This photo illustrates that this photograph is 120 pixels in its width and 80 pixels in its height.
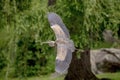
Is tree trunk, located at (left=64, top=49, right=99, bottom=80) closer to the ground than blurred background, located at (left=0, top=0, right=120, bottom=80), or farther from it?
closer to the ground

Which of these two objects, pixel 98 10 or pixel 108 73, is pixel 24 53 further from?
pixel 108 73

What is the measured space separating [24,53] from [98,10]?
6.45 ft

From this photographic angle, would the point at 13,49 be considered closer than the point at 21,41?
Yes

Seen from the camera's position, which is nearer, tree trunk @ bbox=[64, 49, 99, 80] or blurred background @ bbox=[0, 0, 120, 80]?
blurred background @ bbox=[0, 0, 120, 80]

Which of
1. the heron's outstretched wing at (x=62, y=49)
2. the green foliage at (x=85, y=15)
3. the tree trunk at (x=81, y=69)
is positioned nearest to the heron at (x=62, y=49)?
the heron's outstretched wing at (x=62, y=49)

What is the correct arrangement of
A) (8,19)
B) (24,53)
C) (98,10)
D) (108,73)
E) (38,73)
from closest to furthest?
(98,10) < (8,19) < (24,53) < (38,73) < (108,73)

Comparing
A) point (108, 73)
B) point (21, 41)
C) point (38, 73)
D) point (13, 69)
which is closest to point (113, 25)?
point (21, 41)

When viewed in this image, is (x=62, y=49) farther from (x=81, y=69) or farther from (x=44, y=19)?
(x=81, y=69)

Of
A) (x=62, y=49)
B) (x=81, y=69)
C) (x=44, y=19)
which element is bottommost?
(x=81, y=69)

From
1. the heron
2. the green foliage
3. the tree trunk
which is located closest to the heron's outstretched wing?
the heron

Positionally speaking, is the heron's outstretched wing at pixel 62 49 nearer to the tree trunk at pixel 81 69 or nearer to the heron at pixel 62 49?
the heron at pixel 62 49

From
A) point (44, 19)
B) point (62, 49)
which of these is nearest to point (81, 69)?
point (44, 19)

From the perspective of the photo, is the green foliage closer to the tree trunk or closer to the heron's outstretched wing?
the heron's outstretched wing

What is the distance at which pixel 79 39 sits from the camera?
7031 millimetres
